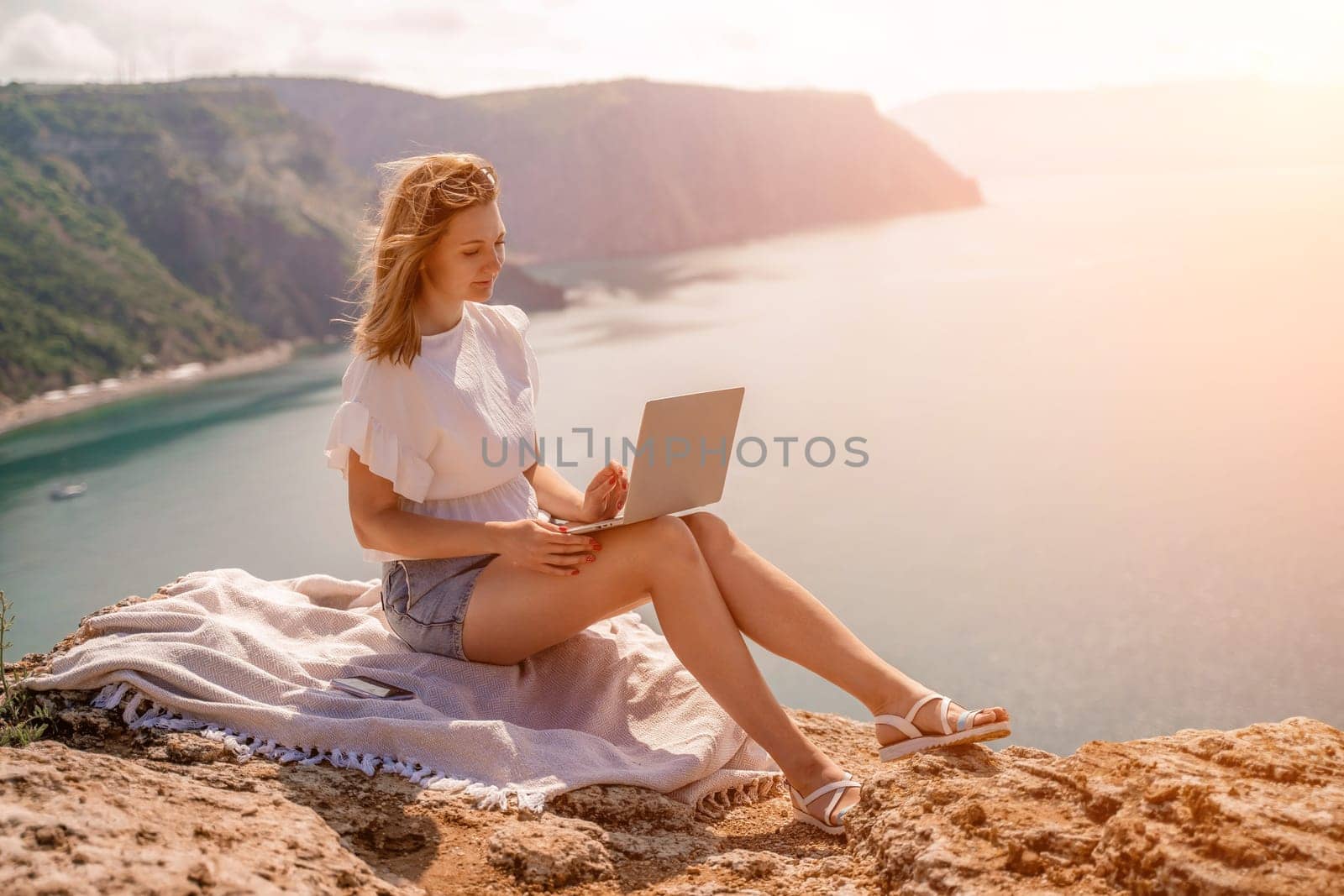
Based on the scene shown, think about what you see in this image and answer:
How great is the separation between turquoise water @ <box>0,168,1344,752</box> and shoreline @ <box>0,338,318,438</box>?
35 cm

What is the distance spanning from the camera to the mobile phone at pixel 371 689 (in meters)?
1.92

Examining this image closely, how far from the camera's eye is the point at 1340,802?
4.06 ft

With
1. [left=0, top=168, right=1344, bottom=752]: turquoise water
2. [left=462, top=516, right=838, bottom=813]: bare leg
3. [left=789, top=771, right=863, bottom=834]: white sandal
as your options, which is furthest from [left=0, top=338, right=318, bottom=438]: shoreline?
[left=789, top=771, right=863, bottom=834]: white sandal

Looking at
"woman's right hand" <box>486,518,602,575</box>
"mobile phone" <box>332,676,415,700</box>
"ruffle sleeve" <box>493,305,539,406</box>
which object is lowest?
"mobile phone" <box>332,676,415,700</box>

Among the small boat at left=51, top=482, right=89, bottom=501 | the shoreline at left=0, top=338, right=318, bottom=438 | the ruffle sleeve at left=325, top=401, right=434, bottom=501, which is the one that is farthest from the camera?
the shoreline at left=0, top=338, right=318, bottom=438

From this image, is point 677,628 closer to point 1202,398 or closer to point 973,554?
point 973,554

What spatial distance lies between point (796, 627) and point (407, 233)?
1.02 metres

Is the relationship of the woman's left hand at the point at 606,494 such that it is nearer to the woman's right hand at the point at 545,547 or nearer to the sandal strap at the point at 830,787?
the woman's right hand at the point at 545,547

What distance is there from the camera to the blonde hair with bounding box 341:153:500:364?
192cm

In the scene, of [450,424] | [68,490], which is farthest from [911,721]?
[68,490]

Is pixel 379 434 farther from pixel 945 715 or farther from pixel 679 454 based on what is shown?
pixel 945 715

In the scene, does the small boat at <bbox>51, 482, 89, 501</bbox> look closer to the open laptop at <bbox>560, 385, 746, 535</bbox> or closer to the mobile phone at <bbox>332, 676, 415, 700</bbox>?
the mobile phone at <bbox>332, 676, 415, 700</bbox>

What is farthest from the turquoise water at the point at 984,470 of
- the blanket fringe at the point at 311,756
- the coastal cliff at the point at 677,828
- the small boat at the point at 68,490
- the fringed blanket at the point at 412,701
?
the blanket fringe at the point at 311,756

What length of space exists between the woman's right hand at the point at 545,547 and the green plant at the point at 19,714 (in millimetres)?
840
